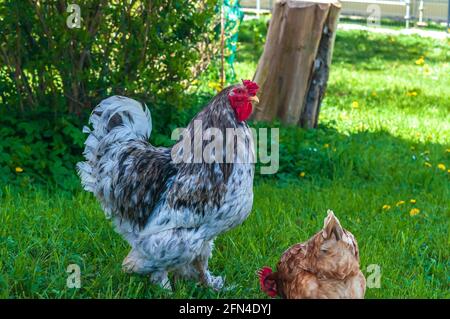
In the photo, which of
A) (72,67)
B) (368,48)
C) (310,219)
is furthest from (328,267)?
(368,48)

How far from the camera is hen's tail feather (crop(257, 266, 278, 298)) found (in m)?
4.52

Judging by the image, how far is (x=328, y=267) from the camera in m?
4.07

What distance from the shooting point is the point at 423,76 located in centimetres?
1337

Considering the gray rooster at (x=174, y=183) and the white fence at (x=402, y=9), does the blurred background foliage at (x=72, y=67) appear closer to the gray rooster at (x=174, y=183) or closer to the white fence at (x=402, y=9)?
the gray rooster at (x=174, y=183)

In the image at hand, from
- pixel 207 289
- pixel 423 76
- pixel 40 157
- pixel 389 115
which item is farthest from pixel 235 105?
pixel 423 76

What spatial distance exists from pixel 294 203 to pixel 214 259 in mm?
1455

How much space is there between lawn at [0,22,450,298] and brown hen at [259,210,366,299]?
1.71ft

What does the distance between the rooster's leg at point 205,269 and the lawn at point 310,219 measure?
3.6 inches

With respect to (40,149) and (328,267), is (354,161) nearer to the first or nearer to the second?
(40,149)

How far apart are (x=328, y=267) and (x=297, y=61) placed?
16.1 ft

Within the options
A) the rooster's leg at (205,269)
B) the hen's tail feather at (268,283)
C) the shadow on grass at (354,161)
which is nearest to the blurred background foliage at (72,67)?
the shadow on grass at (354,161)

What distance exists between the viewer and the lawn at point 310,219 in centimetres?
472

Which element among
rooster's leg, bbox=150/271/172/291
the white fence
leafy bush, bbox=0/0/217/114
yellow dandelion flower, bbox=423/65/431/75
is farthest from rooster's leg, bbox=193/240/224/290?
the white fence

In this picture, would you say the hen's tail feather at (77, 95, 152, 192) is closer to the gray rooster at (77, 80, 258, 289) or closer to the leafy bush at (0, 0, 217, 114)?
the gray rooster at (77, 80, 258, 289)
